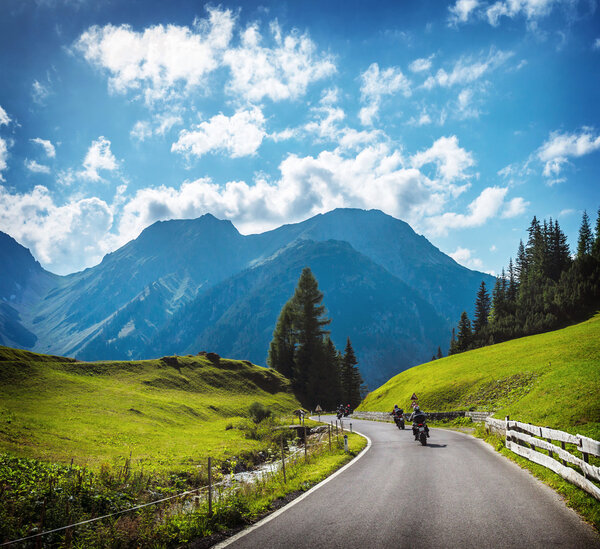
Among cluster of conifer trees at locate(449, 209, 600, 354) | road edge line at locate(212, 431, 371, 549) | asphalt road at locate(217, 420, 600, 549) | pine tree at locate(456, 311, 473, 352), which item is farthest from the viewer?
pine tree at locate(456, 311, 473, 352)

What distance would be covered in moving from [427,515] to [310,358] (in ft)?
252

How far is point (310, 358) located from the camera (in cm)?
8400

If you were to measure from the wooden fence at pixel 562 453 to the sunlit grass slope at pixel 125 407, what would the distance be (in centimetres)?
1767

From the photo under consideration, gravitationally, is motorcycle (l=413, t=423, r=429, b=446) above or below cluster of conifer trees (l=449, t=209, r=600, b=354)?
below

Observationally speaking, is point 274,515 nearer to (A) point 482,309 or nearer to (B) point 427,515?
(B) point 427,515

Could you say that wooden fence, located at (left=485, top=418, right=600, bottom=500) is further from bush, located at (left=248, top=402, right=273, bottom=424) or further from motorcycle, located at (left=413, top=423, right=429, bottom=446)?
bush, located at (left=248, top=402, right=273, bottom=424)

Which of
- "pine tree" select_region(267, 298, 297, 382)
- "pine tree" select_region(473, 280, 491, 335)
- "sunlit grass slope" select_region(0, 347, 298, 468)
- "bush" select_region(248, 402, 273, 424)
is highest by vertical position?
"pine tree" select_region(473, 280, 491, 335)

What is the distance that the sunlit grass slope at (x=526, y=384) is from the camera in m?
20.6

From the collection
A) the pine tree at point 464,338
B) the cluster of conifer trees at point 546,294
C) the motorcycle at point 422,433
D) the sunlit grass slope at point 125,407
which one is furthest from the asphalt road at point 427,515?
the pine tree at point 464,338

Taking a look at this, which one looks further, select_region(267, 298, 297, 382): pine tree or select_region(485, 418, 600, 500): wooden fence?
select_region(267, 298, 297, 382): pine tree

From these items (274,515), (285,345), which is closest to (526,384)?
(274,515)

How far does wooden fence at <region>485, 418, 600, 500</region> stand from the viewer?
8961mm

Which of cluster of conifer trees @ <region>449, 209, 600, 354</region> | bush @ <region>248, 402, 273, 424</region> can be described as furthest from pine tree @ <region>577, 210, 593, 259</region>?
bush @ <region>248, 402, 273, 424</region>

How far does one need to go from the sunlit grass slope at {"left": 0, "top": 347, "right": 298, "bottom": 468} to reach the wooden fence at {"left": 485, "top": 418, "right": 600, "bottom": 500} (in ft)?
58.0
